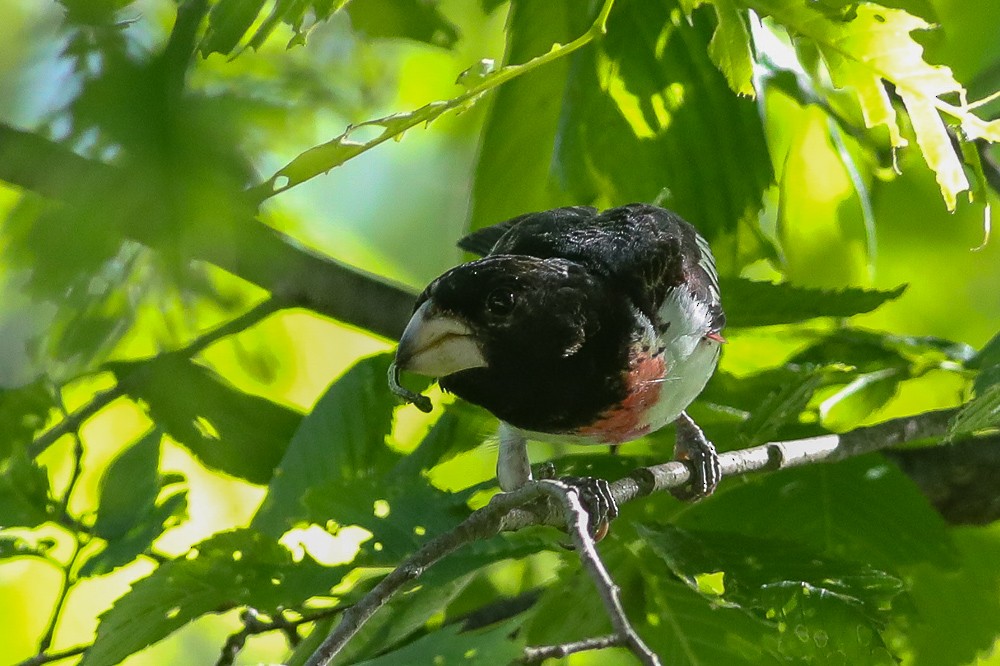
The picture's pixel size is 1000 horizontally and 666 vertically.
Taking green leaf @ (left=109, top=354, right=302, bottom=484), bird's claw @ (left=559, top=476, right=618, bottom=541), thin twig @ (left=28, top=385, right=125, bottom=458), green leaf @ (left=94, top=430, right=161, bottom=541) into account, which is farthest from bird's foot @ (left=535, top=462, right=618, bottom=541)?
thin twig @ (left=28, top=385, right=125, bottom=458)

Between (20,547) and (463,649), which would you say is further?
(20,547)

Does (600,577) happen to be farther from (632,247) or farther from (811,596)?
(632,247)

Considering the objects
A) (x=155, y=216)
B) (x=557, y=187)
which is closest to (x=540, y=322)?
(x=557, y=187)

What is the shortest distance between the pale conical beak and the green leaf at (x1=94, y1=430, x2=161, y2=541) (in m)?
0.38

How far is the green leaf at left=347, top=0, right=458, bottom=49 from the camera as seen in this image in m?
1.33

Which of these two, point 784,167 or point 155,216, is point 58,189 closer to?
point 155,216

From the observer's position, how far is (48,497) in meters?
1.48

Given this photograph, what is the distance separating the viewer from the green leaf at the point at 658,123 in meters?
1.63

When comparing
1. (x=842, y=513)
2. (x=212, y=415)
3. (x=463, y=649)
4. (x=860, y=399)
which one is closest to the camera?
(x=212, y=415)

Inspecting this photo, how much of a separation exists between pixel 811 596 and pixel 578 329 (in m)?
0.46

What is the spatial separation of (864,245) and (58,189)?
1658mm

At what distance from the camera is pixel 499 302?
1.43 m

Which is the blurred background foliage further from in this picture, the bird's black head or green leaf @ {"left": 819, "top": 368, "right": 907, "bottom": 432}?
the bird's black head

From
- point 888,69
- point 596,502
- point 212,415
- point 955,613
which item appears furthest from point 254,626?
point 955,613
